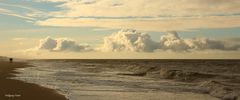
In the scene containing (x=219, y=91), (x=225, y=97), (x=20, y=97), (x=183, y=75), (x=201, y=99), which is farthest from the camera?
(x=183, y=75)

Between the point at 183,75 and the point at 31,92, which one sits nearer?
the point at 31,92

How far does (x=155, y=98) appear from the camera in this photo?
19281 millimetres

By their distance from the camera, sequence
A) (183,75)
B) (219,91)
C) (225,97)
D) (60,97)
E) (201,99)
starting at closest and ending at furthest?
(60,97) < (201,99) < (225,97) < (219,91) < (183,75)

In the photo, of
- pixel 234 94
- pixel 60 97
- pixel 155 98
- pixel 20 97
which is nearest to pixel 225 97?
pixel 234 94

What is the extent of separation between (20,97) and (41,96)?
47.1 inches

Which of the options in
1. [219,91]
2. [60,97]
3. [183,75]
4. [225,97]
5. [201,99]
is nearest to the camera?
[60,97]

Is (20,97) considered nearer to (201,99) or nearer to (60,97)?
(60,97)

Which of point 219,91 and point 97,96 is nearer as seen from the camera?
point 97,96

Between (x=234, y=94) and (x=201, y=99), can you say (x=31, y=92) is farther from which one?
(x=234, y=94)

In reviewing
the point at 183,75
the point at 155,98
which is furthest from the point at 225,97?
the point at 183,75

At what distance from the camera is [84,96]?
19109 mm

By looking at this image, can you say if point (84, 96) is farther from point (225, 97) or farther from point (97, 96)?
point (225, 97)

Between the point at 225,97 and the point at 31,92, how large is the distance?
9.87m

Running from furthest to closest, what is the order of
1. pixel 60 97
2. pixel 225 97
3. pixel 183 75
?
pixel 183 75 → pixel 225 97 → pixel 60 97
